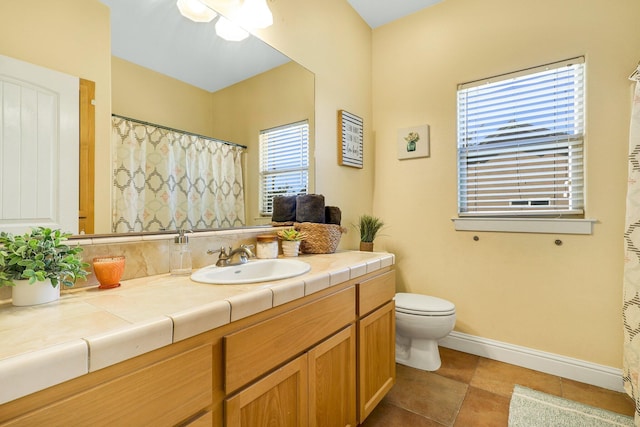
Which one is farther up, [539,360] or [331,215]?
[331,215]

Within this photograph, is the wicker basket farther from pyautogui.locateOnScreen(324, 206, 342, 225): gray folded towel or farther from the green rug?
the green rug

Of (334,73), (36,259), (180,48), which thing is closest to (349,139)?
(334,73)

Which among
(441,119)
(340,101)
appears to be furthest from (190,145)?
(441,119)

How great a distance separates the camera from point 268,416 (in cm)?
91

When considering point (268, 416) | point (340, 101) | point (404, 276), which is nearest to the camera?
point (268, 416)

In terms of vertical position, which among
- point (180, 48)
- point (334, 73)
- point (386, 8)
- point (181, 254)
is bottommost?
point (181, 254)

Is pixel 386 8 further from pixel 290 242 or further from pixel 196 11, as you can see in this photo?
pixel 290 242

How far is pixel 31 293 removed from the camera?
30.7 inches

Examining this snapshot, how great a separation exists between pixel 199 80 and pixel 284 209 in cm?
81

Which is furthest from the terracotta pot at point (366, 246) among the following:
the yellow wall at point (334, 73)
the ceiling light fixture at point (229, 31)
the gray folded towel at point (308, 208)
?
the ceiling light fixture at point (229, 31)

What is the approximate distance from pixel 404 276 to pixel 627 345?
1.33 m

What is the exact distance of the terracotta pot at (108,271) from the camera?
3.14 ft

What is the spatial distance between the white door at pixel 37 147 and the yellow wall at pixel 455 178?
2.14 m

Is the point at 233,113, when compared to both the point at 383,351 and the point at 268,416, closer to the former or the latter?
the point at 268,416
